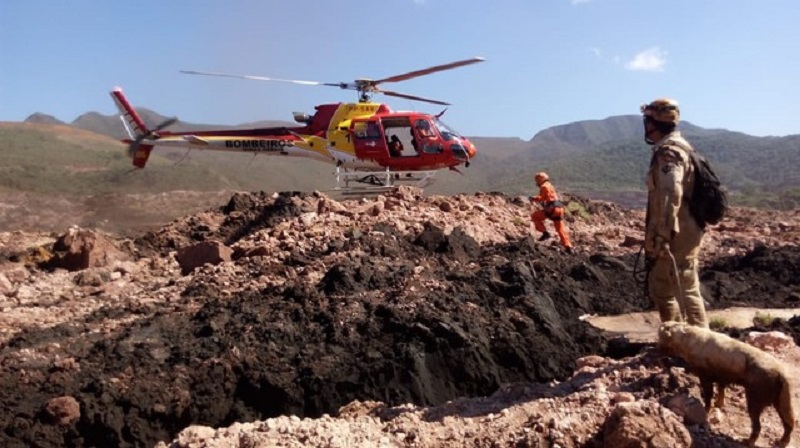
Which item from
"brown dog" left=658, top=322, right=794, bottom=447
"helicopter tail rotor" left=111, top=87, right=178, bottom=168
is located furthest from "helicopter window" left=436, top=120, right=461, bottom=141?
"brown dog" left=658, top=322, right=794, bottom=447

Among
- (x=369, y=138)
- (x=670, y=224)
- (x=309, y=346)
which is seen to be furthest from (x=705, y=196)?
(x=369, y=138)

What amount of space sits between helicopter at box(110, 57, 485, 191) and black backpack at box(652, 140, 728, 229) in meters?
Result: 9.90

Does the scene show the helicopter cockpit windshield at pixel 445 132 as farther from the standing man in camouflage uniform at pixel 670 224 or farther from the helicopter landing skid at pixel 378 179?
the standing man in camouflage uniform at pixel 670 224

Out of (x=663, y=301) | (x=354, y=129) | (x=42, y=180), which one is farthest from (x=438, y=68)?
(x=42, y=180)

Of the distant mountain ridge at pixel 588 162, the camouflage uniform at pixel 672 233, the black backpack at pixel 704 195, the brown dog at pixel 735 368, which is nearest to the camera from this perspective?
the brown dog at pixel 735 368

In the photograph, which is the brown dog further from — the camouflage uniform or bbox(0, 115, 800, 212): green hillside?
bbox(0, 115, 800, 212): green hillside

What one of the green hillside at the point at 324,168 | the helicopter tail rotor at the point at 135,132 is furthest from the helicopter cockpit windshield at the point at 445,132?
the helicopter tail rotor at the point at 135,132

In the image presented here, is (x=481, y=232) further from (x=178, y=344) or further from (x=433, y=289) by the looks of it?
(x=178, y=344)

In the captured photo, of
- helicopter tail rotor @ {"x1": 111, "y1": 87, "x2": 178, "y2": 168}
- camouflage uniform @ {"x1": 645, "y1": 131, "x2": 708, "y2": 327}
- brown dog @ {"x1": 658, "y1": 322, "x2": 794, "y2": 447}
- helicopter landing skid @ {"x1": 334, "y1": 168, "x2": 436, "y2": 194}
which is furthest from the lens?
helicopter tail rotor @ {"x1": 111, "y1": 87, "x2": 178, "y2": 168}

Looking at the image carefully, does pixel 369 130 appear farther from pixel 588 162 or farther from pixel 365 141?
pixel 588 162

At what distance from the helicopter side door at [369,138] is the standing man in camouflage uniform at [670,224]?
32.9 feet

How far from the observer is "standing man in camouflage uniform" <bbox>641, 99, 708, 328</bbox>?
545 centimetres

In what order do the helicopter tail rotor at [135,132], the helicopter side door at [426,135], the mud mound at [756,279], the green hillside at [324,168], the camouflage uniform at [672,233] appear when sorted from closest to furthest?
the camouflage uniform at [672,233] < the mud mound at [756,279] < the helicopter side door at [426,135] < the helicopter tail rotor at [135,132] < the green hillside at [324,168]

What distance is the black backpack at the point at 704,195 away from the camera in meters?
5.62
